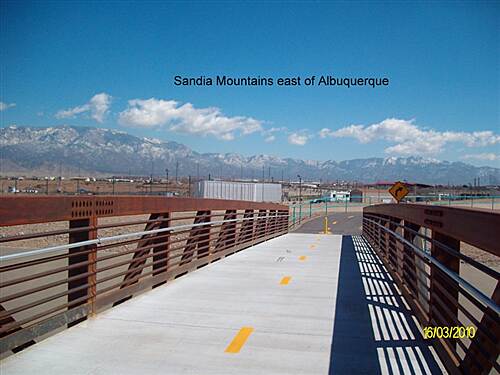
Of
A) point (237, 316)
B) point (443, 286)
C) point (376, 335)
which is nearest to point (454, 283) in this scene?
point (443, 286)

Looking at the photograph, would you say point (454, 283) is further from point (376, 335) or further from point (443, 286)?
point (376, 335)

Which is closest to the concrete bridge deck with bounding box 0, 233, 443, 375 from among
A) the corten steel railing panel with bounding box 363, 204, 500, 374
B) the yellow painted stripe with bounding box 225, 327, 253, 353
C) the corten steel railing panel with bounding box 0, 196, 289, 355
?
the yellow painted stripe with bounding box 225, 327, 253, 353

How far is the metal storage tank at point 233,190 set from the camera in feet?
162

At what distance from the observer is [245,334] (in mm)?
6355

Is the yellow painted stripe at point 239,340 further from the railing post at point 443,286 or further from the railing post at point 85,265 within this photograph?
the railing post at point 443,286

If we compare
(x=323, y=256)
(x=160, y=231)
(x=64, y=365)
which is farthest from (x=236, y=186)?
(x=64, y=365)

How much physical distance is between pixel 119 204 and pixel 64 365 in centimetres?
291

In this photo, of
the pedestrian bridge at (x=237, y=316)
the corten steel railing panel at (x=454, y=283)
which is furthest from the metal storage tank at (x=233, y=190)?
the corten steel railing panel at (x=454, y=283)

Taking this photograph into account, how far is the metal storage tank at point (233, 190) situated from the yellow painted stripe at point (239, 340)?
4172cm

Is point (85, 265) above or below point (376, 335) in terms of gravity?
above

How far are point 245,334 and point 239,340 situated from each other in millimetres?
258

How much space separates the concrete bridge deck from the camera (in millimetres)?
5211

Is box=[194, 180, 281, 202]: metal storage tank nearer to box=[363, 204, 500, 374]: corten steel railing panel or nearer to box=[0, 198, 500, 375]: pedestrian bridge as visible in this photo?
box=[0, 198, 500, 375]: pedestrian bridge

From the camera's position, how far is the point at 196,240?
11500 millimetres
